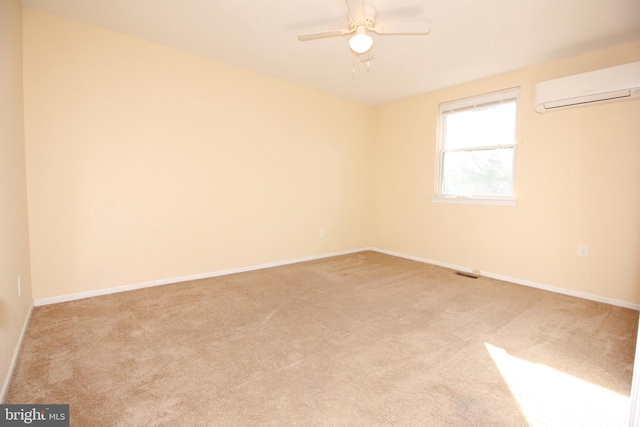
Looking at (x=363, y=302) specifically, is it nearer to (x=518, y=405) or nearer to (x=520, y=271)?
(x=518, y=405)

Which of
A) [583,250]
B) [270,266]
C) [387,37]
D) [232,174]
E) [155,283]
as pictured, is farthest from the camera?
[270,266]

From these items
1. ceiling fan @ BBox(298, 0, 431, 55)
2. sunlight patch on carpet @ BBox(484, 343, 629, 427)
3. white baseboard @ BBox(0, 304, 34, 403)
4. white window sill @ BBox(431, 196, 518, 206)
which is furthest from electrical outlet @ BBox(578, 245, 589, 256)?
white baseboard @ BBox(0, 304, 34, 403)

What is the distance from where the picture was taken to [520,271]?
3.47 meters

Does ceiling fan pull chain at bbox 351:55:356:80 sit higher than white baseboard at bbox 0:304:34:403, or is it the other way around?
ceiling fan pull chain at bbox 351:55:356:80

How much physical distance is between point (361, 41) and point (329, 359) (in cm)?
215

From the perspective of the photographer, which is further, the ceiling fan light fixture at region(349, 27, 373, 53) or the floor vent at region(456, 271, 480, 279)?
the floor vent at region(456, 271, 480, 279)

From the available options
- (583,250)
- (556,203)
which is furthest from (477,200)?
(583,250)

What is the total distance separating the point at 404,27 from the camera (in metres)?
2.13

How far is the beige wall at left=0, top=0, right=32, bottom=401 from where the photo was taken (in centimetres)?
163

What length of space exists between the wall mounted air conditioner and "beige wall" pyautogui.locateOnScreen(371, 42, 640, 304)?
168 mm

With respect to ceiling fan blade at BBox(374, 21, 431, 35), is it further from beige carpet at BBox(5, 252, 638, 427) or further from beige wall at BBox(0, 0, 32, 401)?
beige wall at BBox(0, 0, 32, 401)

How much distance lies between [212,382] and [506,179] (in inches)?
146

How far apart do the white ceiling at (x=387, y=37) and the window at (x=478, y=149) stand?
1.40ft

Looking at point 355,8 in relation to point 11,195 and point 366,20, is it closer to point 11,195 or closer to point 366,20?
point 366,20
